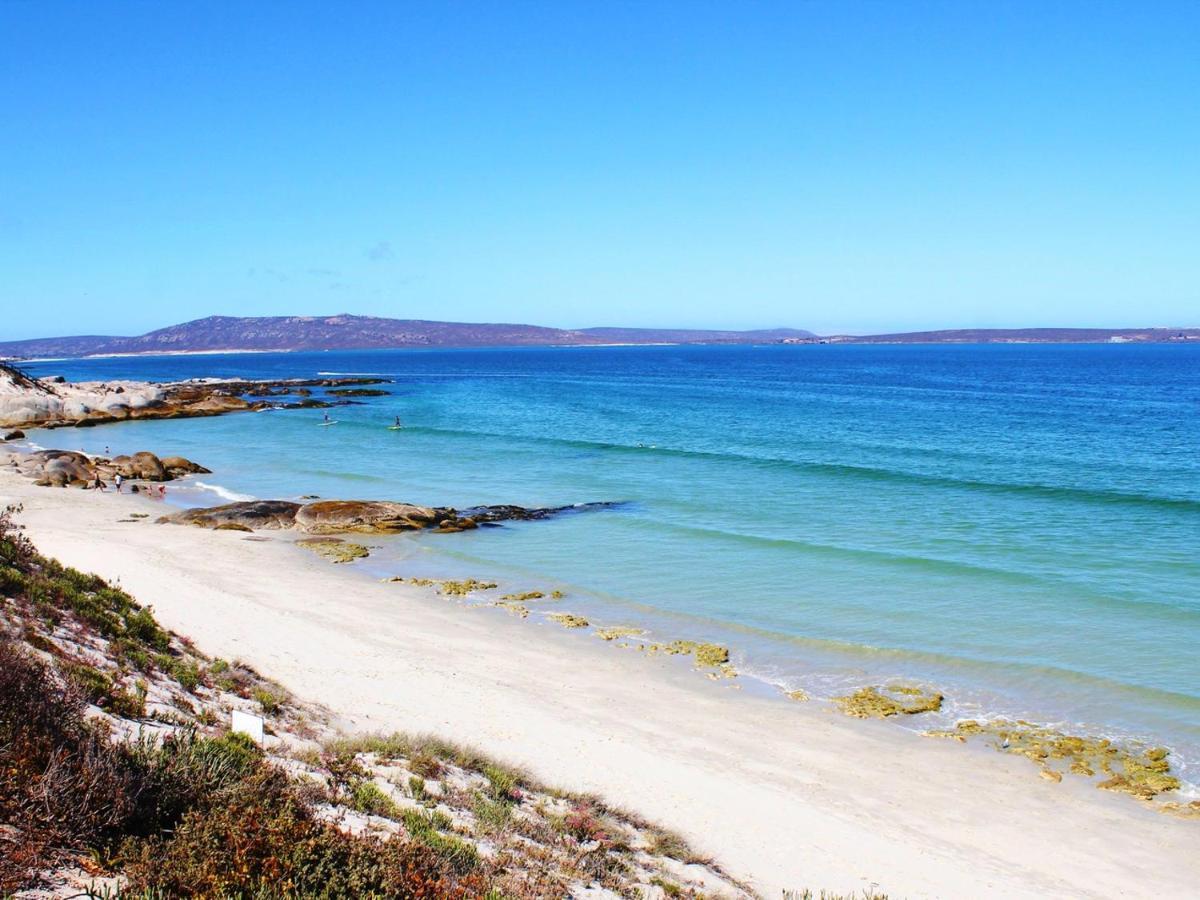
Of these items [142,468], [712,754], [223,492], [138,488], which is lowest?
[712,754]

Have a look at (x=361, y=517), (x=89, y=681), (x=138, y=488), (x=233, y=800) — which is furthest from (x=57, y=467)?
(x=233, y=800)

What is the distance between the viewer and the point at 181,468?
38.2 meters

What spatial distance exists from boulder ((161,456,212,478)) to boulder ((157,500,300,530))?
10.7 metres

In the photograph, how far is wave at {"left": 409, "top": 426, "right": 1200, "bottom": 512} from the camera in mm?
29375

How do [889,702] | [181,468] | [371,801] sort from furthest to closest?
[181,468], [889,702], [371,801]

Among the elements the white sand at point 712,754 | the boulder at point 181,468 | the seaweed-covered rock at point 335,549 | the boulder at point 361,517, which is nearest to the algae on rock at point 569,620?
the white sand at point 712,754

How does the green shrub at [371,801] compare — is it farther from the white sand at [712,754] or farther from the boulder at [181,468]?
the boulder at [181,468]

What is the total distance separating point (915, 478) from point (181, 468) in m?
31.5

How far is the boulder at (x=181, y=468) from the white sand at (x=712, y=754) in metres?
19.7

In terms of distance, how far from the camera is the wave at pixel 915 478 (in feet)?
96.4

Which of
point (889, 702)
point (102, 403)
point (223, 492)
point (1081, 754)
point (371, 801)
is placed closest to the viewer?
point (371, 801)

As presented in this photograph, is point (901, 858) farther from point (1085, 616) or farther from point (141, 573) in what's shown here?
→ point (141, 573)

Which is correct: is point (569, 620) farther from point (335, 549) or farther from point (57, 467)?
point (57, 467)

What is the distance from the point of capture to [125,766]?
6.47 metres
